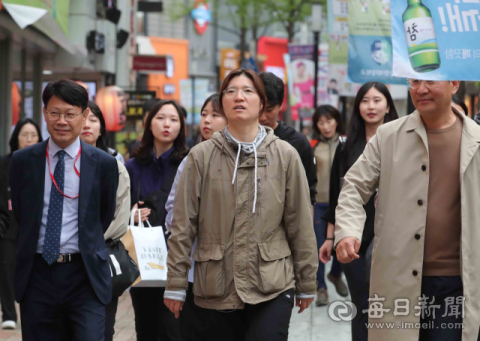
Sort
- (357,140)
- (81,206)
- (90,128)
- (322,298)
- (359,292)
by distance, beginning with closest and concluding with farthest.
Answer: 1. (81,206)
2. (359,292)
3. (90,128)
4. (357,140)
5. (322,298)

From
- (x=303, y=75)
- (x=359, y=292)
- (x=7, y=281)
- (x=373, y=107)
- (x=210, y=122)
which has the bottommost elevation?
(x=7, y=281)

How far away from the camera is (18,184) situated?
14.6ft

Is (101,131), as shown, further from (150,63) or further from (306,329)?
(150,63)

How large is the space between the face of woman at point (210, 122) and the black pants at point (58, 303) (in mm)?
1913

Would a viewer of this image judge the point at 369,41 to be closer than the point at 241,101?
No

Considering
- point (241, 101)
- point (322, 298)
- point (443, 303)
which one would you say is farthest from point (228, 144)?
point (322, 298)

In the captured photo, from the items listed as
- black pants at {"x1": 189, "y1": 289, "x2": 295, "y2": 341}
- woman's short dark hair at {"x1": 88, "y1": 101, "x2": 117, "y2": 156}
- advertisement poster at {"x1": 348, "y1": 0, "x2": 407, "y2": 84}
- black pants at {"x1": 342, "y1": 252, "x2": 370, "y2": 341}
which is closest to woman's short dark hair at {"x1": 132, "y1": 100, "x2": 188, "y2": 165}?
woman's short dark hair at {"x1": 88, "y1": 101, "x2": 117, "y2": 156}

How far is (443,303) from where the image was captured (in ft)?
12.8

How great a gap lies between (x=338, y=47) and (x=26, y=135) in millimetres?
7979

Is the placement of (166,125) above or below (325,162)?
above

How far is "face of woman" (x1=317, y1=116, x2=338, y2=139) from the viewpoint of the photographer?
32.2 feet

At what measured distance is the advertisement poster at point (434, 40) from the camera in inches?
159

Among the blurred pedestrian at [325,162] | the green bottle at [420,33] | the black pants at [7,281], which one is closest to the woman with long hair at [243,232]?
the green bottle at [420,33]

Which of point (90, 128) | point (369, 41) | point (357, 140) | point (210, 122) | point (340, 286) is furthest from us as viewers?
point (369, 41)
